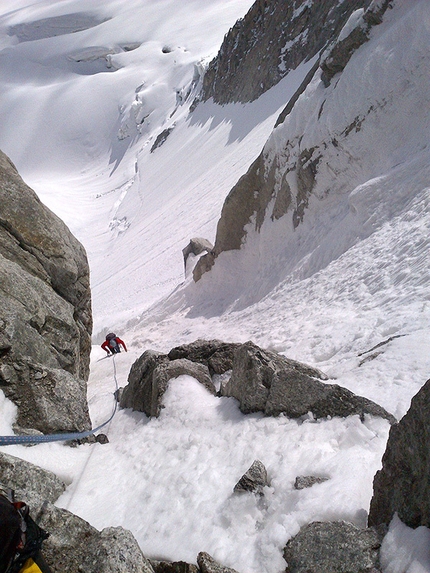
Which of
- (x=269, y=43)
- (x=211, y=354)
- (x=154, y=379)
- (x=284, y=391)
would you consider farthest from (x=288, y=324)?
(x=269, y=43)

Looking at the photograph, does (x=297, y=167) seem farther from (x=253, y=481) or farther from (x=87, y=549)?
(x=87, y=549)

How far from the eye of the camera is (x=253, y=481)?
432cm

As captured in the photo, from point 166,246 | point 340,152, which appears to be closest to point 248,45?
point 166,246

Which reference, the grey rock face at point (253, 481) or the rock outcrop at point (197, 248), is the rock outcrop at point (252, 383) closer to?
the grey rock face at point (253, 481)

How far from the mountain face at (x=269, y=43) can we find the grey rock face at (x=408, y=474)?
32.7 m

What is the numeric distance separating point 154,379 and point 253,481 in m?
3.16

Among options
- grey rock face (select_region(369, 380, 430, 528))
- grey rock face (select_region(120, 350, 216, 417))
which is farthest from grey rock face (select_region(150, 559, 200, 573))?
grey rock face (select_region(120, 350, 216, 417))

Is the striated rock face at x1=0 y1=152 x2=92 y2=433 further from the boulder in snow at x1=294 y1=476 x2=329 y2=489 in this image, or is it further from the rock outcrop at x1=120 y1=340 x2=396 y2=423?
the boulder in snow at x1=294 y1=476 x2=329 y2=489

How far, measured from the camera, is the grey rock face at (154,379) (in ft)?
22.8

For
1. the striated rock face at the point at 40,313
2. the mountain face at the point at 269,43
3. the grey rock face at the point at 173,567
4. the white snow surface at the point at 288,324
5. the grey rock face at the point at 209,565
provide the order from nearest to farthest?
the grey rock face at the point at 209,565 → the grey rock face at the point at 173,567 → the white snow surface at the point at 288,324 → the striated rock face at the point at 40,313 → the mountain face at the point at 269,43

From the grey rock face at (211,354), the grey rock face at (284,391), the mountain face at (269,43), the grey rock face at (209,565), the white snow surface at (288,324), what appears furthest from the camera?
the mountain face at (269,43)

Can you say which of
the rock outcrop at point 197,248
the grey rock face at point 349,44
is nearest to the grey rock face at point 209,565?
Result: the grey rock face at point 349,44

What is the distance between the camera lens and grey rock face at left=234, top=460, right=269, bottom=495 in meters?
4.27

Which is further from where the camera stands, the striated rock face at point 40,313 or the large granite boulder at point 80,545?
the striated rock face at point 40,313
